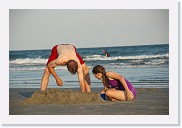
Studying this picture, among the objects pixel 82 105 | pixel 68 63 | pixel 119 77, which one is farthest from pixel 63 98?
pixel 119 77

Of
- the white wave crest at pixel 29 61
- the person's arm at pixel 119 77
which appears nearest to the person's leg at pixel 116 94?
the person's arm at pixel 119 77

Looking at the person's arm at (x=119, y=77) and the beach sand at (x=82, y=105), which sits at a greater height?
the person's arm at (x=119, y=77)

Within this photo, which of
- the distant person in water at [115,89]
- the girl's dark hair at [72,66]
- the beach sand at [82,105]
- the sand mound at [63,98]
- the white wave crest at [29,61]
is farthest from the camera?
the white wave crest at [29,61]

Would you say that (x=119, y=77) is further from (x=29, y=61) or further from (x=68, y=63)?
(x=29, y=61)

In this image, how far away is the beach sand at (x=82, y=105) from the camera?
27.2 ft

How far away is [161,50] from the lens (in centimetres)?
2494

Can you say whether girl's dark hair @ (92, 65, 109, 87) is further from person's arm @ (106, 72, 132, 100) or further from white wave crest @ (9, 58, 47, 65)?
white wave crest @ (9, 58, 47, 65)

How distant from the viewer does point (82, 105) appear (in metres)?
8.83

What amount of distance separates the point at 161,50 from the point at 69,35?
527 centimetres

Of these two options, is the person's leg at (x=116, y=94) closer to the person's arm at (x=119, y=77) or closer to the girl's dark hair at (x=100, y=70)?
the person's arm at (x=119, y=77)

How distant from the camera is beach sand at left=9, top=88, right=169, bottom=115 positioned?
8.30m

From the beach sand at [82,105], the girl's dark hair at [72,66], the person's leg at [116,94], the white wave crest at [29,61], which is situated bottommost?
the beach sand at [82,105]
